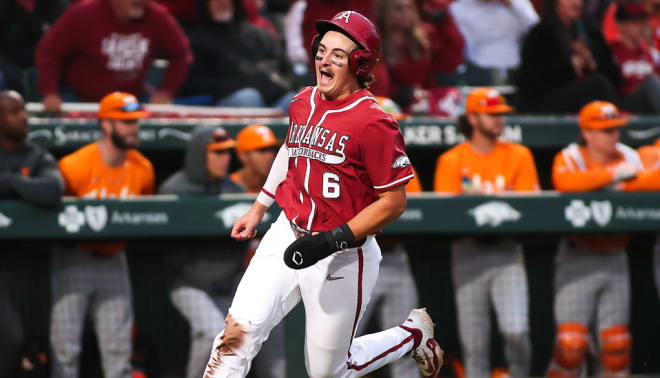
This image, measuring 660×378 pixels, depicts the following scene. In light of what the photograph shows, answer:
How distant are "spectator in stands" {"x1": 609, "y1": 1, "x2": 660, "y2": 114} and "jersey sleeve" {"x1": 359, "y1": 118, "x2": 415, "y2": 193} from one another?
4332 millimetres

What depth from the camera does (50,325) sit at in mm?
5625

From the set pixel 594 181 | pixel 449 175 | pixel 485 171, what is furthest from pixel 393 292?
pixel 594 181

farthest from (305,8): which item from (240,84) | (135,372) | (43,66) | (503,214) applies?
(135,372)

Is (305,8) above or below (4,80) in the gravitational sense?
above

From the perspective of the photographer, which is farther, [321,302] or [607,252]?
[607,252]

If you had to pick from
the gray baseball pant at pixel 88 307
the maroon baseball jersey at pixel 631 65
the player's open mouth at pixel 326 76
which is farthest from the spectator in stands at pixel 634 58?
the player's open mouth at pixel 326 76

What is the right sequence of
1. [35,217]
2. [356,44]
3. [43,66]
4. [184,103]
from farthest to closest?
1. [184,103]
2. [43,66]
3. [35,217]
4. [356,44]

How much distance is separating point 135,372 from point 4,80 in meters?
2.26

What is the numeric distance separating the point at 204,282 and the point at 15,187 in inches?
44.5

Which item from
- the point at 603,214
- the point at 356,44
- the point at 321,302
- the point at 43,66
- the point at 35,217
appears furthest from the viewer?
the point at 43,66

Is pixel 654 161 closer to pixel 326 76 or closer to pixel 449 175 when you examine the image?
pixel 449 175

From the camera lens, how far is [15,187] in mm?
5457

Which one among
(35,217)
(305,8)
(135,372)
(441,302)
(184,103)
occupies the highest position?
(305,8)

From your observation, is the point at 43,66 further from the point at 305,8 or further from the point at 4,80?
the point at 305,8
